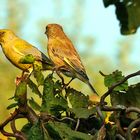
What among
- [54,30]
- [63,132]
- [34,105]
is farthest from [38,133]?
[54,30]

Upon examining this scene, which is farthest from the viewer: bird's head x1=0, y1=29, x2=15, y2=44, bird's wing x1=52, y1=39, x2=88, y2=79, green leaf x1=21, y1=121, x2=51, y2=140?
bird's head x1=0, y1=29, x2=15, y2=44

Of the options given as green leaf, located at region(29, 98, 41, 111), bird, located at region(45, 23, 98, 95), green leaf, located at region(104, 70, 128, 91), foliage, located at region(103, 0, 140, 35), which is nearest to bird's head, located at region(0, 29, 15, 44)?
bird, located at region(45, 23, 98, 95)

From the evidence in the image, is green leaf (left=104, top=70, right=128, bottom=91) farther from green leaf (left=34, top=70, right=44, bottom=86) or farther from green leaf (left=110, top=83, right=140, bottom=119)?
green leaf (left=34, top=70, right=44, bottom=86)

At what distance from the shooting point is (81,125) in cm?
107

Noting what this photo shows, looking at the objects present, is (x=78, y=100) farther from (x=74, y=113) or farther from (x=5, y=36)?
(x=5, y=36)

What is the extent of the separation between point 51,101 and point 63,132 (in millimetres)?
84

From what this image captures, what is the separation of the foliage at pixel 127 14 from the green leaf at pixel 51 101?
23cm

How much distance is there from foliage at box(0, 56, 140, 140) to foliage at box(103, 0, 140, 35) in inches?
4.3

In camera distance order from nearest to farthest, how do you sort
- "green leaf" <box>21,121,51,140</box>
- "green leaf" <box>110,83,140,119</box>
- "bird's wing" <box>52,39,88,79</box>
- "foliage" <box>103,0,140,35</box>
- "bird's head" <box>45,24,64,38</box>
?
"foliage" <box>103,0,140,35</box>, "green leaf" <box>21,121,51,140</box>, "green leaf" <box>110,83,140,119</box>, "bird's head" <box>45,24,64,38</box>, "bird's wing" <box>52,39,88,79</box>

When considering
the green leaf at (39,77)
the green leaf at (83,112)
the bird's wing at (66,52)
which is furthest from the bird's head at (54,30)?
the green leaf at (83,112)

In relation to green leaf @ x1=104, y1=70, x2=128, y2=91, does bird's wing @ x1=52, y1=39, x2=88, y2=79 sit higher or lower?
higher

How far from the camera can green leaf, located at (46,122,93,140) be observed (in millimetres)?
980

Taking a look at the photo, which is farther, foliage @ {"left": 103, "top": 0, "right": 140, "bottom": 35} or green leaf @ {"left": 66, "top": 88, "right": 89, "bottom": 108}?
green leaf @ {"left": 66, "top": 88, "right": 89, "bottom": 108}

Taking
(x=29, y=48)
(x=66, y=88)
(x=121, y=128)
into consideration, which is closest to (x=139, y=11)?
(x=121, y=128)
